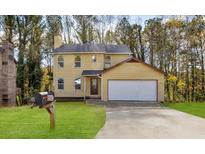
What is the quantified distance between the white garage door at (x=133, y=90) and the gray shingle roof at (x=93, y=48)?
2501 millimetres

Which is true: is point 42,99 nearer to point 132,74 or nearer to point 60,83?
point 132,74

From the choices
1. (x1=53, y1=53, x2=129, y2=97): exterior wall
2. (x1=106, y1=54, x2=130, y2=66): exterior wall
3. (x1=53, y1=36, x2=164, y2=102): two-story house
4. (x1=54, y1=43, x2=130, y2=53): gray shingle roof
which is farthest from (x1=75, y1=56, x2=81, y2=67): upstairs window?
(x1=106, y1=54, x2=130, y2=66): exterior wall

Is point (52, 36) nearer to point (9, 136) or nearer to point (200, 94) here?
point (200, 94)

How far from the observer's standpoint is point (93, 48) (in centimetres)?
1978

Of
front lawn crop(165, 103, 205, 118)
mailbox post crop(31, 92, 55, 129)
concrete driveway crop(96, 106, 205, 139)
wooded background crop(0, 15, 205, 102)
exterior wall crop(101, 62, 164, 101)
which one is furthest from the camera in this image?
wooded background crop(0, 15, 205, 102)

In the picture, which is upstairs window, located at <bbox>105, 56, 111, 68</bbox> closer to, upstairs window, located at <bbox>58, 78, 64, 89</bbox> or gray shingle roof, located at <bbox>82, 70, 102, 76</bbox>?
gray shingle roof, located at <bbox>82, 70, 102, 76</bbox>

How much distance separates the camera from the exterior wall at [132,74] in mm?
18016

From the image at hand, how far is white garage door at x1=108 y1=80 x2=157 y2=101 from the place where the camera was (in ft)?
58.0

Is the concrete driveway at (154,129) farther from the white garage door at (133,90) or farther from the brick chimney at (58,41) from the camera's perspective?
the brick chimney at (58,41)

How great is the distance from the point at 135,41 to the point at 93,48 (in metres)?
2.46

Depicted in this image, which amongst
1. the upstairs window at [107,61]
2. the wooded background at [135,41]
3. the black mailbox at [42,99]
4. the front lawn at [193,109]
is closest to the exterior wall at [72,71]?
the upstairs window at [107,61]
